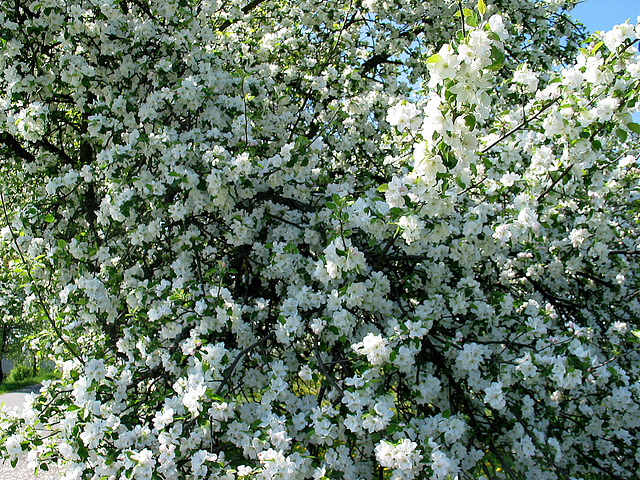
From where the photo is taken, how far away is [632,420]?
11.1 ft

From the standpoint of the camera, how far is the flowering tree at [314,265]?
7.48ft

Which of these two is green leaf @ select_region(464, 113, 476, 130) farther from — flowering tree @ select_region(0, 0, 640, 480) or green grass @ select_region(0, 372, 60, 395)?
green grass @ select_region(0, 372, 60, 395)

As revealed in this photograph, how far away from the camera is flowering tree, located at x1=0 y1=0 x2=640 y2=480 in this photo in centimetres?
228

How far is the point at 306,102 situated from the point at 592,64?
3089mm

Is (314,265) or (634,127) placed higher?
(634,127)

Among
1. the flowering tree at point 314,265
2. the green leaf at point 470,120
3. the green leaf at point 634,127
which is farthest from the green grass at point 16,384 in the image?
the green leaf at point 634,127

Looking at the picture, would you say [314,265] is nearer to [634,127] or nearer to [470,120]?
[470,120]

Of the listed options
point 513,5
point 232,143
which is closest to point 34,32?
point 232,143

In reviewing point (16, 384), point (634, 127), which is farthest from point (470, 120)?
point (16, 384)

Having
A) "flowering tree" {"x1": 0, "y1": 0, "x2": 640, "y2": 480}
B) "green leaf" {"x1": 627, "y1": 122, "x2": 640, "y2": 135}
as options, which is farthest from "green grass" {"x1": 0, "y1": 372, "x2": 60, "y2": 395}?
"green leaf" {"x1": 627, "y1": 122, "x2": 640, "y2": 135}

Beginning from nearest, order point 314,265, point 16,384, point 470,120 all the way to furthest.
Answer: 1. point 470,120
2. point 314,265
3. point 16,384

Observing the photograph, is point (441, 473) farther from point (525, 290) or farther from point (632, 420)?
point (525, 290)

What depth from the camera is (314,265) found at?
9.52ft

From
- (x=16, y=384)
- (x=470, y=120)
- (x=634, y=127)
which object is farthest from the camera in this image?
(x=16, y=384)
